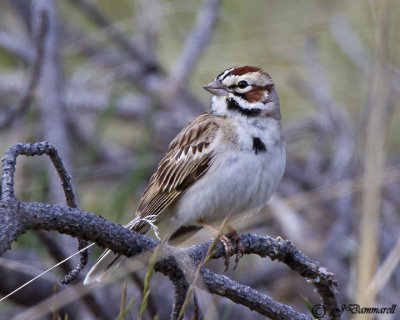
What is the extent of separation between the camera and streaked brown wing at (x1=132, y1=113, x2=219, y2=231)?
3.21m

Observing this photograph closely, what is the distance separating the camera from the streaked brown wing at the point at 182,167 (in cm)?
321

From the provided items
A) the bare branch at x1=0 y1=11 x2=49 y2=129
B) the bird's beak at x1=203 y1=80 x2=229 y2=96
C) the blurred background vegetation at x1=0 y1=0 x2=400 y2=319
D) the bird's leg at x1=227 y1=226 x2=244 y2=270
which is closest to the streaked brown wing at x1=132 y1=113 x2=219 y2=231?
the bird's beak at x1=203 y1=80 x2=229 y2=96

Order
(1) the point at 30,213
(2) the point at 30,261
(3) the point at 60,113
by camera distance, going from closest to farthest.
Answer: (1) the point at 30,213, (2) the point at 30,261, (3) the point at 60,113

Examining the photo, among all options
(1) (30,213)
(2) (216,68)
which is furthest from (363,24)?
(1) (30,213)

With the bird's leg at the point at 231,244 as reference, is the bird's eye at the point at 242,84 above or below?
above

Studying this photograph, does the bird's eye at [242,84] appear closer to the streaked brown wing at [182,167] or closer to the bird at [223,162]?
the bird at [223,162]

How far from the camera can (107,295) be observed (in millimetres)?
3941

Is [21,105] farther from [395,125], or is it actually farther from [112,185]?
[395,125]

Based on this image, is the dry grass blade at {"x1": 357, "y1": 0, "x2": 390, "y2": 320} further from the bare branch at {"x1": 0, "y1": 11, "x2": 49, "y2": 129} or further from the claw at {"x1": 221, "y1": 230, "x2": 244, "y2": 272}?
the bare branch at {"x1": 0, "y1": 11, "x2": 49, "y2": 129}

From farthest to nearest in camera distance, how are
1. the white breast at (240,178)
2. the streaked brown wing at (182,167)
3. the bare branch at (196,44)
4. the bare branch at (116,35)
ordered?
1. the bare branch at (116,35)
2. the bare branch at (196,44)
3. the streaked brown wing at (182,167)
4. the white breast at (240,178)

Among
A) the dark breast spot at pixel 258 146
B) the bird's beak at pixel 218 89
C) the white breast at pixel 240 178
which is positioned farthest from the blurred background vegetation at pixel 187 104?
the dark breast spot at pixel 258 146

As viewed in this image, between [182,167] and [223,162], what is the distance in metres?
0.30

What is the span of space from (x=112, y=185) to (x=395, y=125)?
A: 231 cm

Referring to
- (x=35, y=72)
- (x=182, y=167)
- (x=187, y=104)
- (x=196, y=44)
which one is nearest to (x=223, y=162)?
(x=182, y=167)
